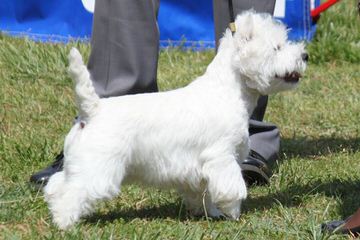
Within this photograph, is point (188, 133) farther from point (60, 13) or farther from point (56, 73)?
point (60, 13)

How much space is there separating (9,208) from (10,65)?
8.57 feet

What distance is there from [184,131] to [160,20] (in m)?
3.65

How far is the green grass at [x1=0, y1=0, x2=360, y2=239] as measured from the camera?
138 inches

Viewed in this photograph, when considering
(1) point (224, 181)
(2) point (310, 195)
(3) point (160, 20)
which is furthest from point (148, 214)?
(3) point (160, 20)

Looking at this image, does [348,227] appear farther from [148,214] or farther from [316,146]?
[316,146]

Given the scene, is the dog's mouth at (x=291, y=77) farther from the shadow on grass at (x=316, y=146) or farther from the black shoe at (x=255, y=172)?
the shadow on grass at (x=316, y=146)

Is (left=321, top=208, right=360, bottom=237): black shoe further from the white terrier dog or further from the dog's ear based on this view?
the dog's ear

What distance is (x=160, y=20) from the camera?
7039mm

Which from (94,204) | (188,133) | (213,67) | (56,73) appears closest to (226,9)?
(213,67)

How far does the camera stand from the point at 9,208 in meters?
3.67

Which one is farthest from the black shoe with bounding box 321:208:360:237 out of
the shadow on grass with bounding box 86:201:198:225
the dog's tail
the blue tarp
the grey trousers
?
the blue tarp

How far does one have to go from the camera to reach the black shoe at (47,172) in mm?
4019

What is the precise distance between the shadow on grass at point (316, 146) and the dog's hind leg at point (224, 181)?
1.37 m

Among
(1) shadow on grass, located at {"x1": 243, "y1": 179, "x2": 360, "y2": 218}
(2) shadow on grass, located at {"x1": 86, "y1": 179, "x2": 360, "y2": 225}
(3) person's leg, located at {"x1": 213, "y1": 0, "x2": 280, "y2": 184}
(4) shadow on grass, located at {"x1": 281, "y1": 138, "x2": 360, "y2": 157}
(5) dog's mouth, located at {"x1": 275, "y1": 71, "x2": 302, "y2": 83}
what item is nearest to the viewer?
(5) dog's mouth, located at {"x1": 275, "y1": 71, "x2": 302, "y2": 83}
